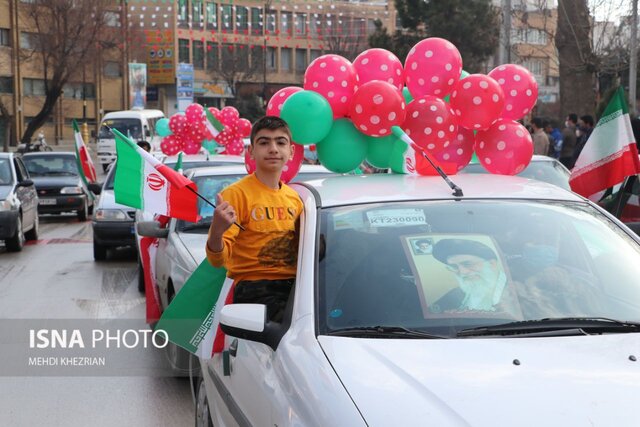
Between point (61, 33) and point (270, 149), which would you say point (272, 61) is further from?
point (270, 149)

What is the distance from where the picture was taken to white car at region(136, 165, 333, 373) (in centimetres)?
718

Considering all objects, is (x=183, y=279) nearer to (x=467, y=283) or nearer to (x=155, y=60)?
(x=467, y=283)

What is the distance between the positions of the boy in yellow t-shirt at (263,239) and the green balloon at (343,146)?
156 cm

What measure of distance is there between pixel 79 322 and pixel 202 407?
15.9 feet

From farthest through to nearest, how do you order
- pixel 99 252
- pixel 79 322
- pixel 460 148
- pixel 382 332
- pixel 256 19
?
1. pixel 256 19
2. pixel 99 252
3. pixel 79 322
4. pixel 460 148
5. pixel 382 332

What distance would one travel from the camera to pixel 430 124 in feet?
19.8

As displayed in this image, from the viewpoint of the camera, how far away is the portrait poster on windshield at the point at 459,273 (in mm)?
3801

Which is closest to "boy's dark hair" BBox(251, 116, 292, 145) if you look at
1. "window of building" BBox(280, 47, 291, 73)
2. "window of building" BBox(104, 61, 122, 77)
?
"window of building" BBox(104, 61, 122, 77)

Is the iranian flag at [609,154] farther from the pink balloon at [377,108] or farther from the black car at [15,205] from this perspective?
the black car at [15,205]

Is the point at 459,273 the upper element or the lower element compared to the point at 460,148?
lower

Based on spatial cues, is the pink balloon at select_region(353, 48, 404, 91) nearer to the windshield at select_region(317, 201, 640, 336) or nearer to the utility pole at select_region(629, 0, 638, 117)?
the windshield at select_region(317, 201, 640, 336)

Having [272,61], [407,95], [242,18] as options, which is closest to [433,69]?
[407,95]

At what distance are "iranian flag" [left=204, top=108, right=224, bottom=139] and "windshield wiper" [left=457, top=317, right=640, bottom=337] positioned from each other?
40.6 ft

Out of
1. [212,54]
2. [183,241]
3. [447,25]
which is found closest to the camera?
[183,241]
